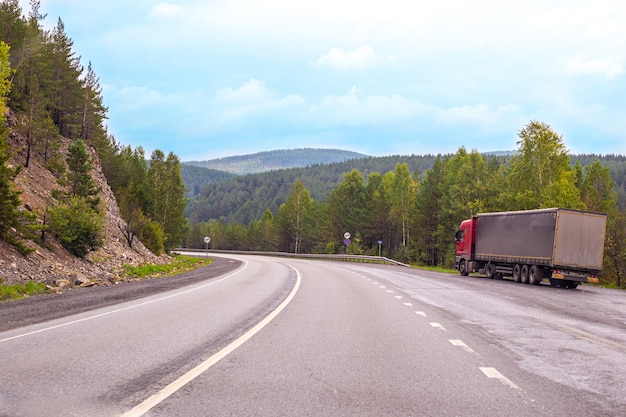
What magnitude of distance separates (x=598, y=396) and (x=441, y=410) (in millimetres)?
1741

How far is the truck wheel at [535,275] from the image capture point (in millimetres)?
26188

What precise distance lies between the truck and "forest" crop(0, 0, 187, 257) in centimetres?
2018

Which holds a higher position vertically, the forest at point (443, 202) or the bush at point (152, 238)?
the forest at point (443, 202)

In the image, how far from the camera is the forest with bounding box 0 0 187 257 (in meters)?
24.4

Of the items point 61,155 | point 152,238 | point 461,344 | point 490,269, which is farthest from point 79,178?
point 461,344

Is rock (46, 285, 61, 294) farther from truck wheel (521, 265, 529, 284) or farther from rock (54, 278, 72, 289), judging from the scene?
truck wheel (521, 265, 529, 284)

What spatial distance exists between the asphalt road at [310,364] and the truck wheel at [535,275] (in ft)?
47.6

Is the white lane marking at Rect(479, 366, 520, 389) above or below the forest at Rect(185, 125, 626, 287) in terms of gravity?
below

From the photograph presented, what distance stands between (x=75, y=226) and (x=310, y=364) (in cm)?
2098

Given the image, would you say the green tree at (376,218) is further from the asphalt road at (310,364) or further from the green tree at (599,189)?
the asphalt road at (310,364)

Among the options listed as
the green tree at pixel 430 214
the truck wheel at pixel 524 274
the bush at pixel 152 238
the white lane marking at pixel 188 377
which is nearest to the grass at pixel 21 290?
the white lane marking at pixel 188 377

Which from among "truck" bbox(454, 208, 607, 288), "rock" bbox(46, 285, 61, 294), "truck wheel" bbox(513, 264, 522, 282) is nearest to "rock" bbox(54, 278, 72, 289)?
"rock" bbox(46, 285, 61, 294)

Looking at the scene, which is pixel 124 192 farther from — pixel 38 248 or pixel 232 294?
pixel 232 294

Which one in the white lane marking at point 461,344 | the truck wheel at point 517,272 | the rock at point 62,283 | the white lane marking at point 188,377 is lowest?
the rock at point 62,283
